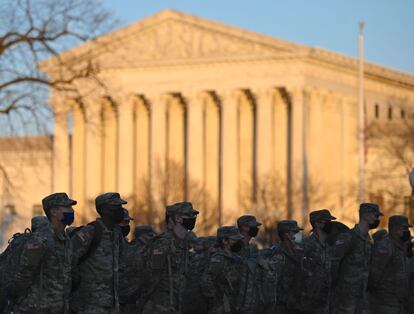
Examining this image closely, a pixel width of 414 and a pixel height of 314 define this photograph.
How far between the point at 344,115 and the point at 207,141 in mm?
9268

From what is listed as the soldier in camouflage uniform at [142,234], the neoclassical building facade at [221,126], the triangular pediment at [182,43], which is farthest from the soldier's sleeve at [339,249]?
the triangular pediment at [182,43]

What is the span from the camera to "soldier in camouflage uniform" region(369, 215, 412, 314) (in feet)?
69.8

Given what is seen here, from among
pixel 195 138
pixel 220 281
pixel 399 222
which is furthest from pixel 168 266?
pixel 195 138

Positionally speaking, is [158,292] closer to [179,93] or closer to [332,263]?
[332,263]

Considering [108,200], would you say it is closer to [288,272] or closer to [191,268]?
[191,268]

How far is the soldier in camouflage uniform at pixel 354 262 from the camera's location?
2025cm

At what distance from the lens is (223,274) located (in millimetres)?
18000

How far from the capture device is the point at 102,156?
97.8 m

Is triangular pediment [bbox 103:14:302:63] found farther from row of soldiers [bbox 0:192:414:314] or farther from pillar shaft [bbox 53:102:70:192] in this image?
row of soldiers [bbox 0:192:414:314]

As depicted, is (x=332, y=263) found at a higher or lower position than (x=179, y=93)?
lower

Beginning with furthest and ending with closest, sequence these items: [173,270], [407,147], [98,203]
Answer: [407,147] < [173,270] < [98,203]

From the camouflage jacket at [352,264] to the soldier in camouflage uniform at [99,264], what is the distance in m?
5.42

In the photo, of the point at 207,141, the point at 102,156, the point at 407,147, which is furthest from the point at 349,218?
the point at 102,156

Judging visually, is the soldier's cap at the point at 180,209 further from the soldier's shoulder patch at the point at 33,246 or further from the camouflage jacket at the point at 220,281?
the soldier's shoulder patch at the point at 33,246
